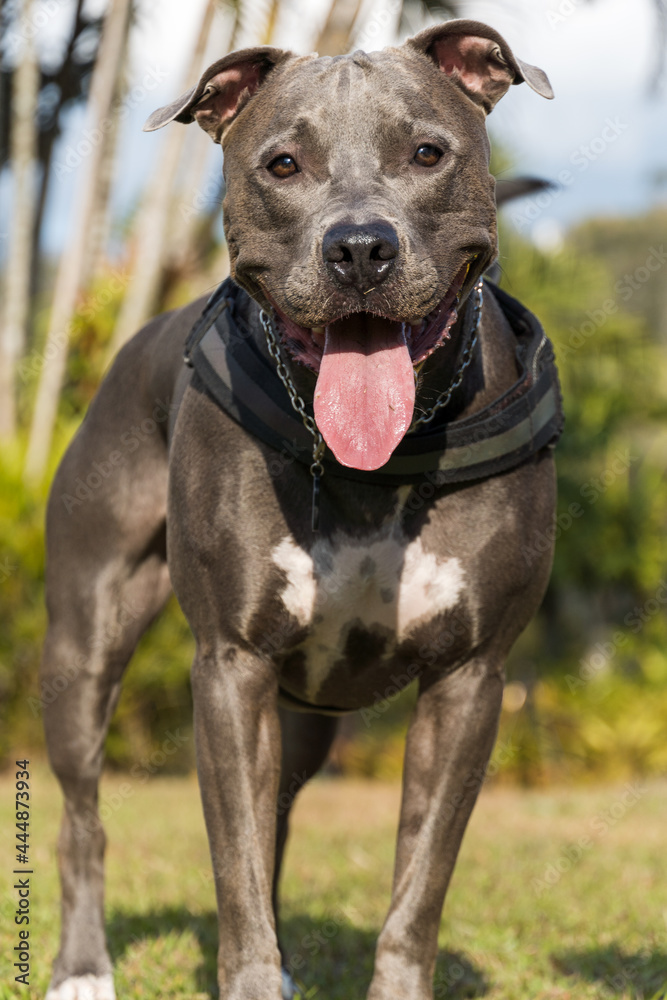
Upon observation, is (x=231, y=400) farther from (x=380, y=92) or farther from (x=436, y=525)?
(x=380, y=92)

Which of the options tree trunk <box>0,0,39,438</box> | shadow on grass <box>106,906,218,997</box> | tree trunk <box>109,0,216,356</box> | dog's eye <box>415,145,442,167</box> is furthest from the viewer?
tree trunk <box>0,0,39,438</box>

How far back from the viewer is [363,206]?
2.80m

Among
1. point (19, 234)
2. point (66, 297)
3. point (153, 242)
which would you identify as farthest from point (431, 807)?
point (19, 234)

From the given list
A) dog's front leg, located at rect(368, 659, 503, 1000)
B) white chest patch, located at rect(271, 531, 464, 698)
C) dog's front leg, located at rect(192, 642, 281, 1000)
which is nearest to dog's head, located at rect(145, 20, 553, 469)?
white chest patch, located at rect(271, 531, 464, 698)

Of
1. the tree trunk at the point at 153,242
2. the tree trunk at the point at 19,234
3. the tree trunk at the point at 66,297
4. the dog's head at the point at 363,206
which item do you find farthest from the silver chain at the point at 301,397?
the tree trunk at the point at 19,234

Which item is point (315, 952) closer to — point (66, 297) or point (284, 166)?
Result: point (284, 166)

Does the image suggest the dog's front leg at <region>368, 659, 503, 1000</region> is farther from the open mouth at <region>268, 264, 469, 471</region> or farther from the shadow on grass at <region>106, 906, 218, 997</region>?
the shadow on grass at <region>106, 906, 218, 997</region>

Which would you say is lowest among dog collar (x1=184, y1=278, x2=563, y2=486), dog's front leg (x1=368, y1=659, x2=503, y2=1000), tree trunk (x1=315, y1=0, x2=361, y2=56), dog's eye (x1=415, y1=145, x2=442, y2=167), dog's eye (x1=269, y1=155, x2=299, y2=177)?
dog's front leg (x1=368, y1=659, x2=503, y2=1000)

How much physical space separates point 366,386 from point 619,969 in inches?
97.4

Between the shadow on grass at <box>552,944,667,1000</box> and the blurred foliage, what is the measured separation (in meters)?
6.43

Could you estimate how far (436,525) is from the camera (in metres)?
3.27

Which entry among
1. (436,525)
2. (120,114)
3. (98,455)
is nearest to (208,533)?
(436,525)

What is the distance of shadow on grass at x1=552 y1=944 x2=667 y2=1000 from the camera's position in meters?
3.91

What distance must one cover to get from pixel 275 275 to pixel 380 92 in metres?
0.52
